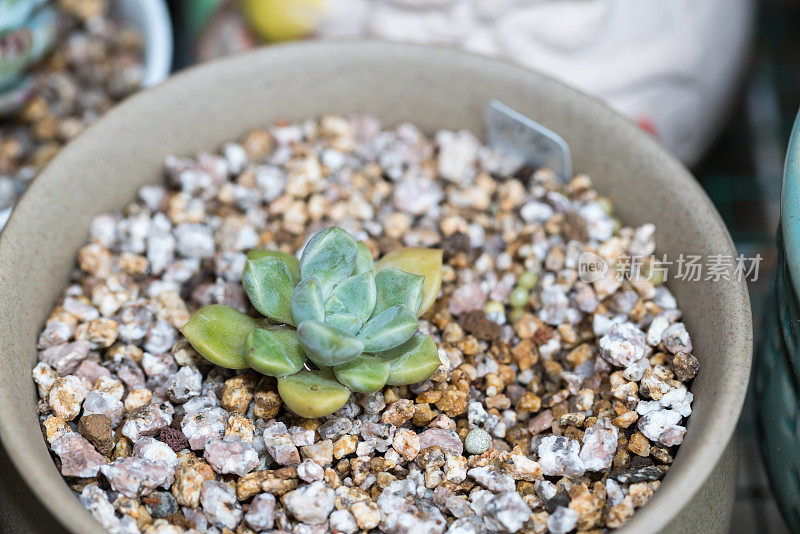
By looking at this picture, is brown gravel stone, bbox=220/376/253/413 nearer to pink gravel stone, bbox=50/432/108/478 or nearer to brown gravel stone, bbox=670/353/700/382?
pink gravel stone, bbox=50/432/108/478

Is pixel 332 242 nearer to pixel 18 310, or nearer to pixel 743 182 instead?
pixel 18 310

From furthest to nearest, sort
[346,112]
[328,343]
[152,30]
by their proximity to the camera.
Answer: [152,30] < [346,112] < [328,343]

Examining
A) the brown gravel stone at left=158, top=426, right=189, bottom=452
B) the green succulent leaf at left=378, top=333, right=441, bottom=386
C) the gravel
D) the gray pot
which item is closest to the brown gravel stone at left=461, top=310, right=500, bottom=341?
the gravel

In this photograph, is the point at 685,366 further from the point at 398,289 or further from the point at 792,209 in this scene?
the point at 398,289

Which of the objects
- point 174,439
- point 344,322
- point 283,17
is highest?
point 283,17

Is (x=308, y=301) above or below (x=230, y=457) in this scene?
above

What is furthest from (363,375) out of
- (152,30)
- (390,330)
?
(152,30)

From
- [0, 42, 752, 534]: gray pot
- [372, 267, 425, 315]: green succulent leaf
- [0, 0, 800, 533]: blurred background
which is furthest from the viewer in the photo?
[0, 0, 800, 533]: blurred background
